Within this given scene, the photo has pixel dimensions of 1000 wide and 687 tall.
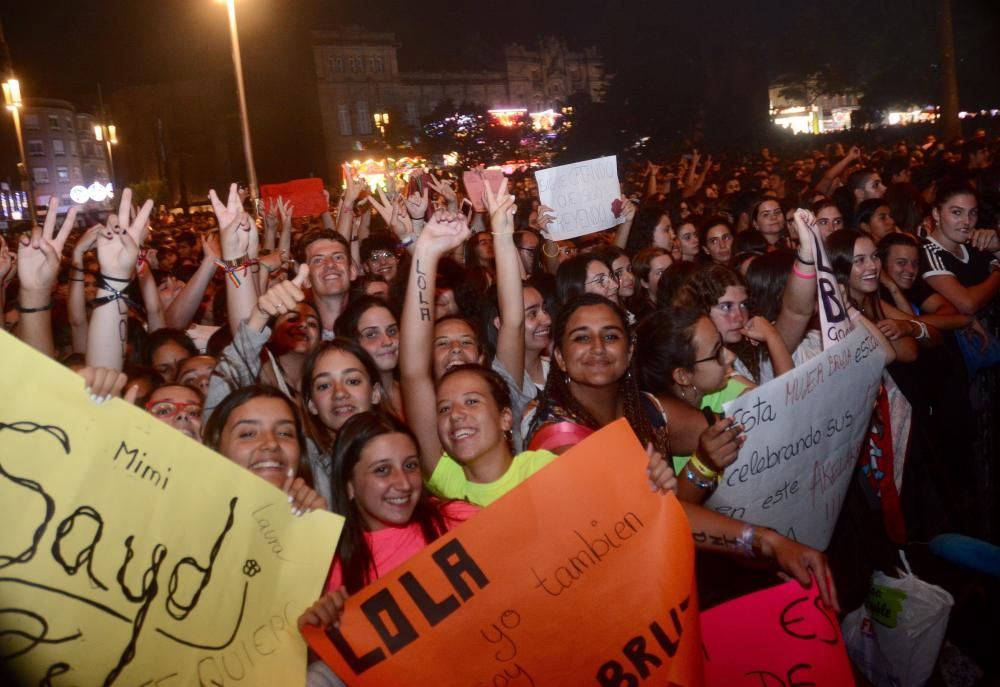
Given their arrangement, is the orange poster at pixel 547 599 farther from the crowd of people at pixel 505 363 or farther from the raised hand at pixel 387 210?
the raised hand at pixel 387 210

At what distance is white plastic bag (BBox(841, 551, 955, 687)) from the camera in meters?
3.43

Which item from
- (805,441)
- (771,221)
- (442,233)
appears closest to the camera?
(805,441)

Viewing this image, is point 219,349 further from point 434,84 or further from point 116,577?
point 434,84

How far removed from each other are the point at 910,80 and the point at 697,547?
37964 mm

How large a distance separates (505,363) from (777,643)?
6.36ft

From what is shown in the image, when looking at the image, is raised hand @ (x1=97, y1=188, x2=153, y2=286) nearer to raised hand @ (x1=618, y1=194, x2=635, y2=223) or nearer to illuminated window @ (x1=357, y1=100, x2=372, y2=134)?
raised hand @ (x1=618, y1=194, x2=635, y2=223)

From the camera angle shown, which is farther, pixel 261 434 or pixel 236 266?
pixel 236 266

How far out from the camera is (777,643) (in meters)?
2.68

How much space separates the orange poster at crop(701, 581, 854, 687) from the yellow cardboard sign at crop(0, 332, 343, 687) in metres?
1.30

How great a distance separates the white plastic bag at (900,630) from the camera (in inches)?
135

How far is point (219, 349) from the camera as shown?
4910mm

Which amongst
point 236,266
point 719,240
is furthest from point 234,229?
point 719,240

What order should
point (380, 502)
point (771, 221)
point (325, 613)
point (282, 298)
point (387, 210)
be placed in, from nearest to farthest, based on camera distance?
point (325, 613), point (380, 502), point (282, 298), point (387, 210), point (771, 221)

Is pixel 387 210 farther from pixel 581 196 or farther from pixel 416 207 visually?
pixel 581 196
